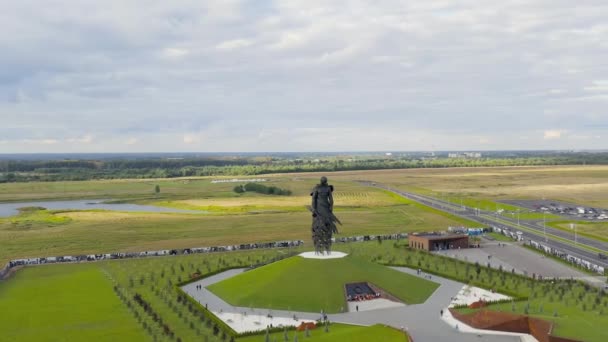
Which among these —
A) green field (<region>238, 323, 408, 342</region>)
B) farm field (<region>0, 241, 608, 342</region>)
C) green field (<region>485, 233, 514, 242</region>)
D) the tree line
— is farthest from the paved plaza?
the tree line

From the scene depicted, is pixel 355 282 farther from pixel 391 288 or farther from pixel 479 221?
pixel 479 221

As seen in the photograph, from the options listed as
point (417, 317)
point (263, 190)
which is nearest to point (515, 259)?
point (417, 317)

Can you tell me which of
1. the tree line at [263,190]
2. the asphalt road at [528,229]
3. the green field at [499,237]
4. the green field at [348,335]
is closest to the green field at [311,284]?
the green field at [348,335]

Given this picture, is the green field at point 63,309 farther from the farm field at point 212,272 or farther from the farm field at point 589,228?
the farm field at point 589,228

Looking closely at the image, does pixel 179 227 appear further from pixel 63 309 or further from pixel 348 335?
pixel 348 335

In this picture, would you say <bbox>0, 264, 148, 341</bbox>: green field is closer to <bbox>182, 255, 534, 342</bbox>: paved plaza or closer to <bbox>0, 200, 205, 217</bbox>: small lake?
<bbox>182, 255, 534, 342</bbox>: paved plaza
